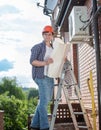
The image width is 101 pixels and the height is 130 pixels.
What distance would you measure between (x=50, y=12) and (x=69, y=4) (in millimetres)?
10659

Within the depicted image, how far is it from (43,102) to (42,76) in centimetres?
45

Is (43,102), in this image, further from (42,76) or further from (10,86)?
(10,86)

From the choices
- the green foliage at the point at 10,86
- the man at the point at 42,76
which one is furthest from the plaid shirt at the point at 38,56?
the green foliage at the point at 10,86

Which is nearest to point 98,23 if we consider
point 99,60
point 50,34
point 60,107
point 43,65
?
point 99,60

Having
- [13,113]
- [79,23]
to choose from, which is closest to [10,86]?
[13,113]

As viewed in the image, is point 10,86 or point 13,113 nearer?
point 13,113

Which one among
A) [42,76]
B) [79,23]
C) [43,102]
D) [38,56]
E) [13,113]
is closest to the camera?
[43,102]

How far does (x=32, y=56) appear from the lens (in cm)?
519

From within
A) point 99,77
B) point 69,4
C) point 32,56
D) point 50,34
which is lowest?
point 99,77

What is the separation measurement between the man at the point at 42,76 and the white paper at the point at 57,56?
0.09 m

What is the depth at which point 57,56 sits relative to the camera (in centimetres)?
513

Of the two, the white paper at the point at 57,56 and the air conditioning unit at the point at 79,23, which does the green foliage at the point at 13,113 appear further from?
the white paper at the point at 57,56

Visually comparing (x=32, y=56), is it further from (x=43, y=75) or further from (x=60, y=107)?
(x=60, y=107)

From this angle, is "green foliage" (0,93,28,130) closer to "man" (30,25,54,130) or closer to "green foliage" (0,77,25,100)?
"green foliage" (0,77,25,100)
